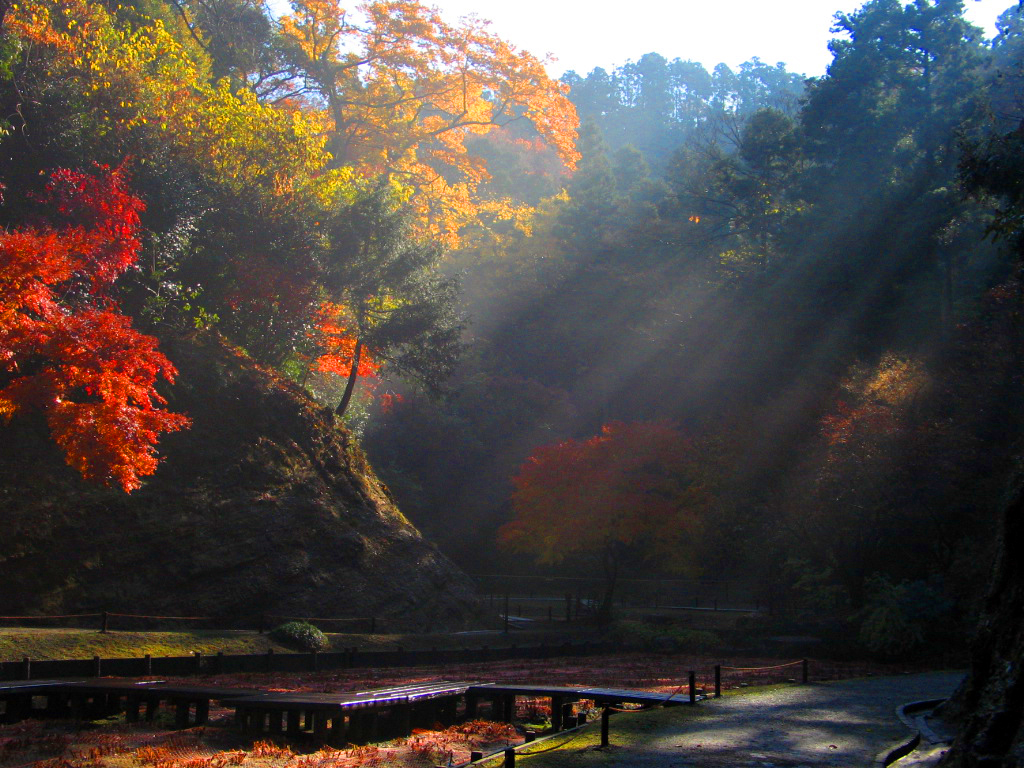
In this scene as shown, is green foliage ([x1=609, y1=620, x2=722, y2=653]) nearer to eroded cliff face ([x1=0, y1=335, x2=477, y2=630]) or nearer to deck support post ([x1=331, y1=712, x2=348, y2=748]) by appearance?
eroded cliff face ([x1=0, y1=335, x2=477, y2=630])

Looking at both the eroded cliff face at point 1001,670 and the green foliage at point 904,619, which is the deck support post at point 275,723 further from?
the green foliage at point 904,619

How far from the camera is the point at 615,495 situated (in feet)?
96.5

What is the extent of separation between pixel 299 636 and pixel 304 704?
9.29 m

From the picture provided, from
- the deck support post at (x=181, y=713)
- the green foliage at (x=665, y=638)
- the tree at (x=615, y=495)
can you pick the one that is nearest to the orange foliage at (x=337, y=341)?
the tree at (x=615, y=495)

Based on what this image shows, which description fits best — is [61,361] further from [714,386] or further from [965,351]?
[714,386]

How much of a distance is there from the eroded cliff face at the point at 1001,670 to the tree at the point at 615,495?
73.4 ft

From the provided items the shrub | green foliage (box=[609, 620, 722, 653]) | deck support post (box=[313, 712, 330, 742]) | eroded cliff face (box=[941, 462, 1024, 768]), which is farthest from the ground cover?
green foliage (box=[609, 620, 722, 653])

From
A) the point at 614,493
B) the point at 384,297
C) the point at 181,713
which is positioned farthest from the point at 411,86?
the point at 181,713

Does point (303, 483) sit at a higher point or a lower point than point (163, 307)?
lower

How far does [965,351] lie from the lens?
2592 centimetres

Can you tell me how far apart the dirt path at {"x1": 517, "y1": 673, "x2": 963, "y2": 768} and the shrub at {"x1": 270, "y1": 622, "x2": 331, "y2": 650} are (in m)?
9.90

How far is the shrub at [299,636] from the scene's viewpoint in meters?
18.0

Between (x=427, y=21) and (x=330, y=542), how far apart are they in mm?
22214

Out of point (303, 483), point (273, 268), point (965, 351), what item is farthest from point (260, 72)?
point (965, 351)
